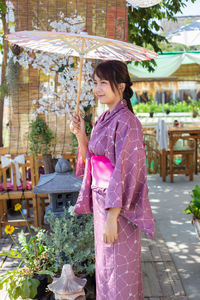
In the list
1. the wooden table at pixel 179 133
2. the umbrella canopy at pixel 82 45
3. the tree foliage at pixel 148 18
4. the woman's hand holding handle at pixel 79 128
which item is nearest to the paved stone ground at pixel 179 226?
the wooden table at pixel 179 133

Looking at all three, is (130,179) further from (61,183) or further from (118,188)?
(61,183)

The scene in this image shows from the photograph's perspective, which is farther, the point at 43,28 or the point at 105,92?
the point at 43,28

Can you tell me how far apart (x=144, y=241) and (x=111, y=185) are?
2.26 meters

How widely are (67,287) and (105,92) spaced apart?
131cm

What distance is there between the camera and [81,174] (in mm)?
2482

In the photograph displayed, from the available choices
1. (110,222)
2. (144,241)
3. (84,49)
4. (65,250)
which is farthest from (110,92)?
(144,241)

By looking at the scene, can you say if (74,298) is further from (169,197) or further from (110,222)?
(169,197)

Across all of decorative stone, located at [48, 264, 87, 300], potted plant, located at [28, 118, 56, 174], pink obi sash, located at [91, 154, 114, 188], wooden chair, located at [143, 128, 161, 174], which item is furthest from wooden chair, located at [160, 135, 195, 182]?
pink obi sash, located at [91, 154, 114, 188]

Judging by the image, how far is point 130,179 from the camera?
1948 mm

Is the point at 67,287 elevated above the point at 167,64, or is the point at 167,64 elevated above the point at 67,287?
the point at 167,64

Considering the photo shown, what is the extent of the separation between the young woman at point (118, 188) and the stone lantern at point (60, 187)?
3.28 ft

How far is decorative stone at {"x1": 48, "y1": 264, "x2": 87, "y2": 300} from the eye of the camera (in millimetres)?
2350

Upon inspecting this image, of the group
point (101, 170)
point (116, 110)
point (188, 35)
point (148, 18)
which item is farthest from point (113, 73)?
point (188, 35)

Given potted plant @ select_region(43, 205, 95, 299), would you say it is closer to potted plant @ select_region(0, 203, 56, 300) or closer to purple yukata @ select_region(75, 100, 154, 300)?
potted plant @ select_region(0, 203, 56, 300)
